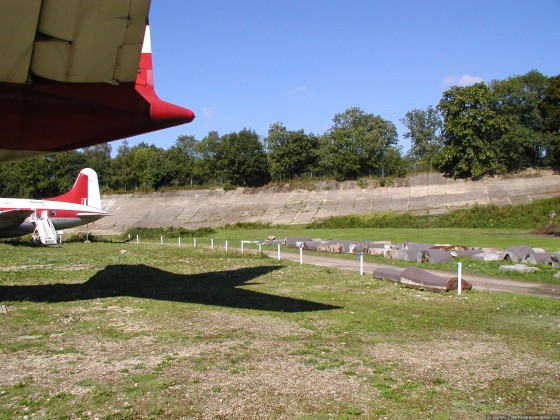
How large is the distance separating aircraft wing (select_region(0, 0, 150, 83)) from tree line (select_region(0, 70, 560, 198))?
6033 centimetres

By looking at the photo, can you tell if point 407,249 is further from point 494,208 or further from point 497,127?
point 497,127

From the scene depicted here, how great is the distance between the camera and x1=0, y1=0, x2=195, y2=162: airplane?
243 inches

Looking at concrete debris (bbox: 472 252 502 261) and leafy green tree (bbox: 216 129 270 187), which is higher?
leafy green tree (bbox: 216 129 270 187)

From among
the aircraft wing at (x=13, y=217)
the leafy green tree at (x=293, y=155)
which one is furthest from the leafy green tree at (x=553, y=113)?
the aircraft wing at (x=13, y=217)

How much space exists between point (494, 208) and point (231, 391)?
5010cm

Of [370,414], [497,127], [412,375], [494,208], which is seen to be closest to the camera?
[370,414]

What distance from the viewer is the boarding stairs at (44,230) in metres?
33.7

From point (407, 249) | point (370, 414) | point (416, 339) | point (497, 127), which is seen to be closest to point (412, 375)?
point (370, 414)

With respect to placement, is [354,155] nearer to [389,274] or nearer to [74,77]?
[389,274]

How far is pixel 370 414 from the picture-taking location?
510cm

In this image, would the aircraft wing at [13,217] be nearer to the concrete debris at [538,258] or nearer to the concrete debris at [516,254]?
the concrete debris at [516,254]

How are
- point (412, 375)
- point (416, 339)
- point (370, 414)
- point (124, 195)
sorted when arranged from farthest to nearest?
point (124, 195) < point (416, 339) < point (412, 375) < point (370, 414)

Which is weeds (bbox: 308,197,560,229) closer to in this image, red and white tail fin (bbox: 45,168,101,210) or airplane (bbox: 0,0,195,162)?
red and white tail fin (bbox: 45,168,101,210)

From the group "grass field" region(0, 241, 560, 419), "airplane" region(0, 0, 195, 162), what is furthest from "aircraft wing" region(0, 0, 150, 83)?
"grass field" region(0, 241, 560, 419)
